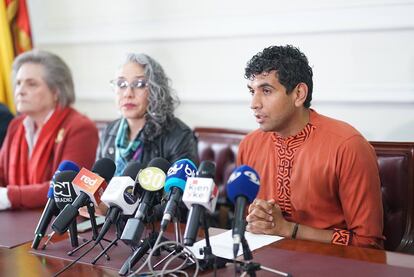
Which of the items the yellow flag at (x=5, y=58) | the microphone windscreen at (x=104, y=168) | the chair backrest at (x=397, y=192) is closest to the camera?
the microphone windscreen at (x=104, y=168)

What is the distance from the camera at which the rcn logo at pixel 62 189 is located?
1807 mm

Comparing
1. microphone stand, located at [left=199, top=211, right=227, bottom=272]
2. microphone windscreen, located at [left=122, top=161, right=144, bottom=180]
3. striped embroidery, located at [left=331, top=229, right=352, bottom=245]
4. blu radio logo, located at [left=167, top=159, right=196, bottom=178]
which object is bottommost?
striped embroidery, located at [left=331, top=229, right=352, bottom=245]

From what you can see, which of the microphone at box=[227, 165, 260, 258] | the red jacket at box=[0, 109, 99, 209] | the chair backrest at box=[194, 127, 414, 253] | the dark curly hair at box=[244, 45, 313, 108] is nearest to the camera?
the microphone at box=[227, 165, 260, 258]

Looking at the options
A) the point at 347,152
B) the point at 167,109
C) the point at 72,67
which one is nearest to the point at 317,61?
the point at 167,109

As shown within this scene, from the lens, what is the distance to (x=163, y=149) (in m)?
2.75

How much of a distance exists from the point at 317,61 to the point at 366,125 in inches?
15.3

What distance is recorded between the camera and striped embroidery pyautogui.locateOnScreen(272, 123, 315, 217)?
2.20m

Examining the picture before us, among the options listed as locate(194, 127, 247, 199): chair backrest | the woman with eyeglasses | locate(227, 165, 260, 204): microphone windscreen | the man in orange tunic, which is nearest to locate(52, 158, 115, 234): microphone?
locate(227, 165, 260, 204): microphone windscreen

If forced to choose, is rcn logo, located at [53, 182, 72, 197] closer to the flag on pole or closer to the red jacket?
the red jacket

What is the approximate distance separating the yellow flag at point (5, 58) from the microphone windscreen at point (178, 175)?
8.93ft

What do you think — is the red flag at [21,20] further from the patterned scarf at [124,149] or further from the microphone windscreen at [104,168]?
the microphone windscreen at [104,168]

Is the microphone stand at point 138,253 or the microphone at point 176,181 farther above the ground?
the microphone at point 176,181

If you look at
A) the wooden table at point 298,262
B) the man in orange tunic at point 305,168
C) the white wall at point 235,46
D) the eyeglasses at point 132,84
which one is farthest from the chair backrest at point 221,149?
the wooden table at point 298,262

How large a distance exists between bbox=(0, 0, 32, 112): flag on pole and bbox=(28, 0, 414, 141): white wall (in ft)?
0.39
